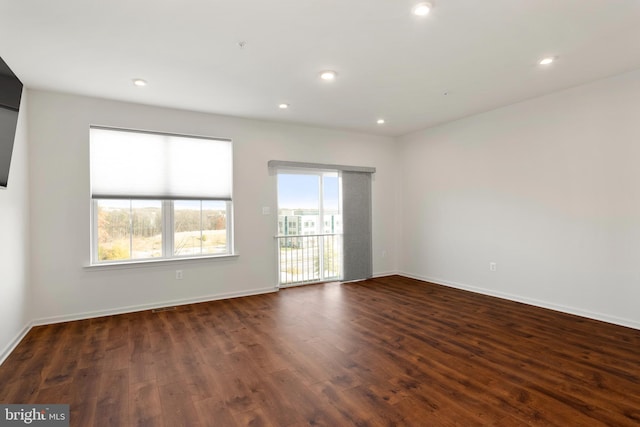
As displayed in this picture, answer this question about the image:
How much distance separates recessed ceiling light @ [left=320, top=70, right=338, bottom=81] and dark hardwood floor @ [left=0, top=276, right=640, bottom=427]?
2.65m

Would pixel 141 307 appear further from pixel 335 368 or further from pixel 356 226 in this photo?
pixel 356 226

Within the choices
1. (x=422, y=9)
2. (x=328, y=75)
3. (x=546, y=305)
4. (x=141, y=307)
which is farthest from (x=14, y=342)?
(x=546, y=305)

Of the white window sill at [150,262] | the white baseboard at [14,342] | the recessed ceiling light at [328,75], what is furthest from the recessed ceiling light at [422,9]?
the white baseboard at [14,342]

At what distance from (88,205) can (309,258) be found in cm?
324

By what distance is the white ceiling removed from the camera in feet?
7.30

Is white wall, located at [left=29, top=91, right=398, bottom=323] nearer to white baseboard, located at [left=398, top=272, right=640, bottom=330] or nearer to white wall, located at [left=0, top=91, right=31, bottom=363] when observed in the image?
white wall, located at [left=0, top=91, right=31, bottom=363]

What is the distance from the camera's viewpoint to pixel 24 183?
3393mm

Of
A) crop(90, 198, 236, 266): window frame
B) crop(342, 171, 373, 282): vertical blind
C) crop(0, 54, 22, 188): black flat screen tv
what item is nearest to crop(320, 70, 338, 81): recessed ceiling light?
crop(90, 198, 236, 266): window frame

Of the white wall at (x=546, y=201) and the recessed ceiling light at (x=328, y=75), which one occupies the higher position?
the recessed ceiling light at (x=328, y=75)

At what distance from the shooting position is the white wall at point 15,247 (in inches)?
110

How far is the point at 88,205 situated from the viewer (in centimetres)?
380

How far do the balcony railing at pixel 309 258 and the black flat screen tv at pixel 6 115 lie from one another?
318 cm

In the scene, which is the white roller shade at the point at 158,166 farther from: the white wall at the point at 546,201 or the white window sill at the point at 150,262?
the white wall at the point at 546,201

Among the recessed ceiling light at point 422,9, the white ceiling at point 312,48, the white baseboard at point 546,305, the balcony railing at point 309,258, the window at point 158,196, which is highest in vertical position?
the white ceiling at point 312,48
